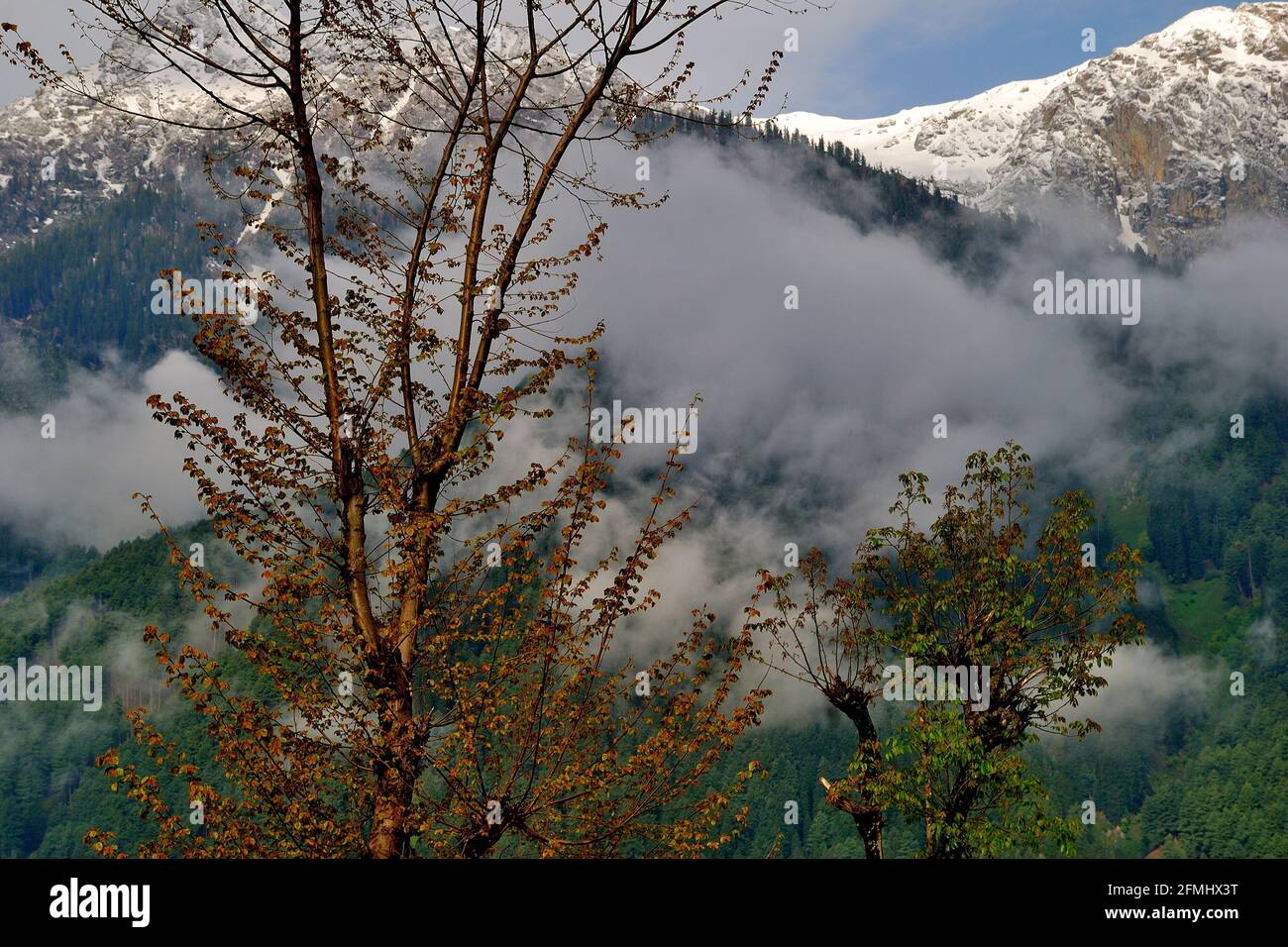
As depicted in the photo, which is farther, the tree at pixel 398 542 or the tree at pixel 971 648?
the tree at pixel 971 648

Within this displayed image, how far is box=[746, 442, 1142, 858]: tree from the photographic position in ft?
77.8

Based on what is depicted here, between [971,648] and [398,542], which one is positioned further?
[971,648]

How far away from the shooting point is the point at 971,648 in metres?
25.4

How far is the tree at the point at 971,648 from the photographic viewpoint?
23719 millimetres

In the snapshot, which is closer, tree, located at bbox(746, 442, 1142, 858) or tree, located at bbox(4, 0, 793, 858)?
tree, located at bbox(4, 0, 793, 858)
